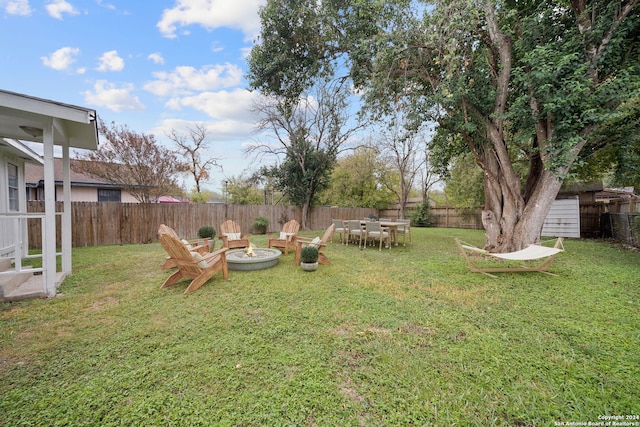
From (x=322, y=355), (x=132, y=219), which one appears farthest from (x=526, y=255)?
(x=132, y=219)

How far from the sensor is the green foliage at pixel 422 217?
59.1 feet

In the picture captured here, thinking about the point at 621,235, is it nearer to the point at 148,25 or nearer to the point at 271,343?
the point at 271,343

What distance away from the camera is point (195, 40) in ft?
26.0

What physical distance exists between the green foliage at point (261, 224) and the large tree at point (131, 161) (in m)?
4.22

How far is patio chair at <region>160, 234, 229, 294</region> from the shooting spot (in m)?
3.72

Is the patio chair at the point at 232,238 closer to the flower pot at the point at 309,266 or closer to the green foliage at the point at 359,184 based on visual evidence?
the flower pot at the point at 309,266

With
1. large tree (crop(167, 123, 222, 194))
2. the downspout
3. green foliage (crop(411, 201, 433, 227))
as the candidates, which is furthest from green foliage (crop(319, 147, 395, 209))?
the downspout

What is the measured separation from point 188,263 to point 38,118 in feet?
9.41

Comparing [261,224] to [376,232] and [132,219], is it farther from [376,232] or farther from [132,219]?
[376,232]

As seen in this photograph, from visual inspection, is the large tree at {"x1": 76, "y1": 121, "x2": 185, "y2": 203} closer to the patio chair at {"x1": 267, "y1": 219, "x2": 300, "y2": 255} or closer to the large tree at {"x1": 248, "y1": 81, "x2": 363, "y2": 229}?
the large tree at {"x1": 248, "y1": 81, "x2": 363, "y2": 229}

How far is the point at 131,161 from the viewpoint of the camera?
925 cm

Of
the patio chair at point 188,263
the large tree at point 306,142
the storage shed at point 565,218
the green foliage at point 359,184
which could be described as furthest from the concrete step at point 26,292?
the green foliage at point 359,184

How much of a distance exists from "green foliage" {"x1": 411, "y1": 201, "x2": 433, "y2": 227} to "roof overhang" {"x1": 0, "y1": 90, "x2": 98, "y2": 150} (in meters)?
17.9

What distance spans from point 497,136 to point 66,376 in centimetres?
842
